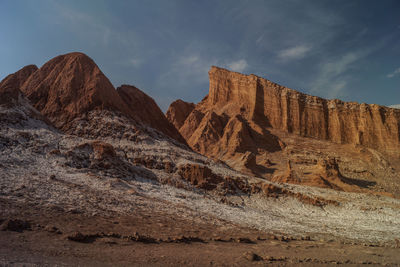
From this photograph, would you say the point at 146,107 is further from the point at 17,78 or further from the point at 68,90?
the point at 17,78

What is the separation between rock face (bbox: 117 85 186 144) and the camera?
110 ft

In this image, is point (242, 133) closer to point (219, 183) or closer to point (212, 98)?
point (212, 98)

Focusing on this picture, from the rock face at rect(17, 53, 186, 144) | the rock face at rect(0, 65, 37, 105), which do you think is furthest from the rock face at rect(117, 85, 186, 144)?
the rock face at rect(0, 65, 37, 105)

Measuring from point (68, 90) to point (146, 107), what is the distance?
10.8m

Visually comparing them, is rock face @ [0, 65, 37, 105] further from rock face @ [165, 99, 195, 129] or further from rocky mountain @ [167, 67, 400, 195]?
rock face @ [165, 99, 195, 129]

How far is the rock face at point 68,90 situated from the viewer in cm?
2484

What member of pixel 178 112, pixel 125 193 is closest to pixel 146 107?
pixel 125 193

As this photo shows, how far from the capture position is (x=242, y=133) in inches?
2009

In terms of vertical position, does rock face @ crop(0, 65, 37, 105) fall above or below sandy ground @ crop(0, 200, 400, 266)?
above

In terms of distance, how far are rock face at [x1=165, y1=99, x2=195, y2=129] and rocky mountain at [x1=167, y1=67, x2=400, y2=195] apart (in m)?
8.31

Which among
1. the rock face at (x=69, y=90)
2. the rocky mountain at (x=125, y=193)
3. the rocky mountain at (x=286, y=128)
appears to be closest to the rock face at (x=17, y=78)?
the rocky mountain at (x=125, y=193)

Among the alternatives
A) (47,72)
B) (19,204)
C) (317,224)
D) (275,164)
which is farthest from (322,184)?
(47,72)

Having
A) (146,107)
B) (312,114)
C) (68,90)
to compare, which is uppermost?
(312,114)

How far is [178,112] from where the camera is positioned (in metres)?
74.4
